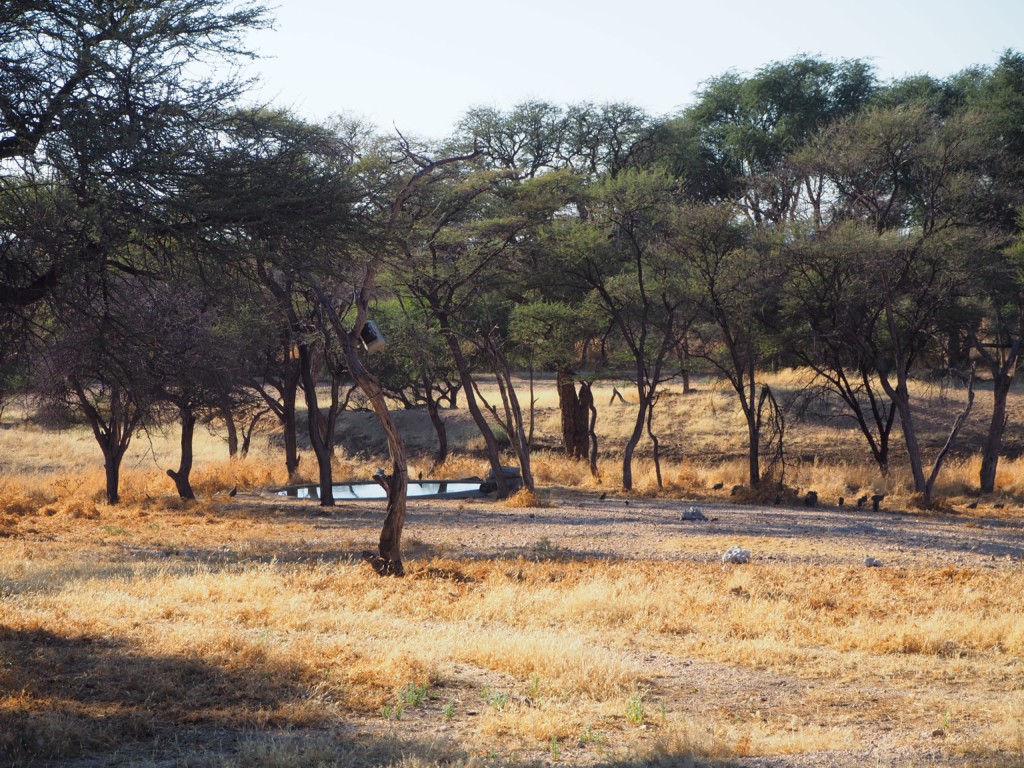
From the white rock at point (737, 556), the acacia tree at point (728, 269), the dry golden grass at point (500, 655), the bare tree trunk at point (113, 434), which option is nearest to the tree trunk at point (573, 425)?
the acacia tree at point (728, 269)

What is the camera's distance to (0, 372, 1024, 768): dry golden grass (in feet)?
17.4

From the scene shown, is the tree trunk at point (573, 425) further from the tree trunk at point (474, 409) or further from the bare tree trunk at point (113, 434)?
the bare tree trunk at point (113, 434)

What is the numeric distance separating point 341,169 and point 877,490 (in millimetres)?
18663

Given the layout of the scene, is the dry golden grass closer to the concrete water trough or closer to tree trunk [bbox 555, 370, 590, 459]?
the concrete water trough

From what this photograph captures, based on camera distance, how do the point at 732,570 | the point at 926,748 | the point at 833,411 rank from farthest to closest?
the point at 833,411, the point at 732,570, the point at 926,748

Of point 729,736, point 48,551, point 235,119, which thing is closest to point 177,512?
point 48,551

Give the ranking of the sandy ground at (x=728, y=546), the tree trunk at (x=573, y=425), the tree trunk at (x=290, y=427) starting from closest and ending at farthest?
the sandy ground at (x=728, y=546) → the tree trunk at (x=290, y=427) → the tree trunk at (x=573, y=425)

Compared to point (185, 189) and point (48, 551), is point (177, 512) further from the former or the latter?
point (185, 189)

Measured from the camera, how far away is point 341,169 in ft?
31.9

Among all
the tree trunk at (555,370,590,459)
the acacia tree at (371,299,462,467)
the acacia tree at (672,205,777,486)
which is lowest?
the tree trunk at (555,370,590,459)

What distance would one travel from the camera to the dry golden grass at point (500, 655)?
5293mm

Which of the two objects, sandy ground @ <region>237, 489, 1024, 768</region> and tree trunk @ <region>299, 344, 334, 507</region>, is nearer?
sandy ground @ <region>237, 489, 1024, 768</region>

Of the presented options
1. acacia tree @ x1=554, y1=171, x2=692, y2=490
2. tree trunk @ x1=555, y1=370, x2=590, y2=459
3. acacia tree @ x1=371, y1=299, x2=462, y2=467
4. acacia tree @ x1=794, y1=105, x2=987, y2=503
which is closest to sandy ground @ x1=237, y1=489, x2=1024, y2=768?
acacia tree @ x1=371, y1=299, x2=462, y2=467

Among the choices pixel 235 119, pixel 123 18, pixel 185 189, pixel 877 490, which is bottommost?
pixel 877 490
